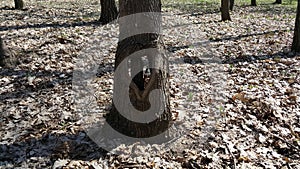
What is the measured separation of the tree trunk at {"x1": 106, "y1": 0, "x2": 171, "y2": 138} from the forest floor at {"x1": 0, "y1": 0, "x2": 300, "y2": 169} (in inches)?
12.8

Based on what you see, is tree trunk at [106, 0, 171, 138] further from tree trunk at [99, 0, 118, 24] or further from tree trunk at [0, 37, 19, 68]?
tree trunk at [99, 0, 118, 24]

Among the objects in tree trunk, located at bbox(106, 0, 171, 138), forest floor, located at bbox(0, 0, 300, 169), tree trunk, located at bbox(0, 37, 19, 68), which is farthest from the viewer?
tree trunk, located at bbox(0, 37, 19, 68)

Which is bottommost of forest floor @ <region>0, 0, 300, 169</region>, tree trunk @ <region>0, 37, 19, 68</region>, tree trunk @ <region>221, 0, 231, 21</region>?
forest floor @ <region>0, 0, 300, 169</region>

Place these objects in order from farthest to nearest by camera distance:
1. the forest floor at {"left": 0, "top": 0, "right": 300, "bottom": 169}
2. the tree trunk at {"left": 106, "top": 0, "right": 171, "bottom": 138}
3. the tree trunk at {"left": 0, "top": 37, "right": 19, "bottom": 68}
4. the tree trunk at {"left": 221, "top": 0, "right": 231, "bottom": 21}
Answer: the tree trunk at {"left": 221, "top": 0, "right": 231, "bottom": 21}, the tree trunk at {"left": 0, "top": 37, "right": 19, "bottom": 68}, the forest floor at {"left": 0, "top": 0, "right": 300, "bottom": 169}, the tree trunk at {"left": 106, "top": 0, "right": 171, "bottom": 138}

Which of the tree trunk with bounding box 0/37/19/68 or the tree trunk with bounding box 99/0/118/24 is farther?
the tree trunk with bounding box 99/0/118/24

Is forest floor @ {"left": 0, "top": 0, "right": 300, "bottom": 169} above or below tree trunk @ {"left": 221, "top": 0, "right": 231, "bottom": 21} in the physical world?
below

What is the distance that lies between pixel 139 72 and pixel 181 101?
1721 mm

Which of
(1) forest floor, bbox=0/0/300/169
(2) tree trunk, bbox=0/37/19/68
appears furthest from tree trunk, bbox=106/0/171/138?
(2) tree trunk, bbox=0/37/19/68

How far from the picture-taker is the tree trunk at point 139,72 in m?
3.85

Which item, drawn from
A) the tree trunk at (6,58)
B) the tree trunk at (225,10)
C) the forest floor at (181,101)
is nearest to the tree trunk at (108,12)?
the forest floor at (181,101)

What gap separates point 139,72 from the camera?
13.1 ft

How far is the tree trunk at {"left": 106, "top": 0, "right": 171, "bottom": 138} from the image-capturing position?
12.6 ft

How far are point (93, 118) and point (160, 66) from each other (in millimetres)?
1602

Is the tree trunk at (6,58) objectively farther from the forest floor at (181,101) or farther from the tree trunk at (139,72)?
the tree trunk at (139,72)
